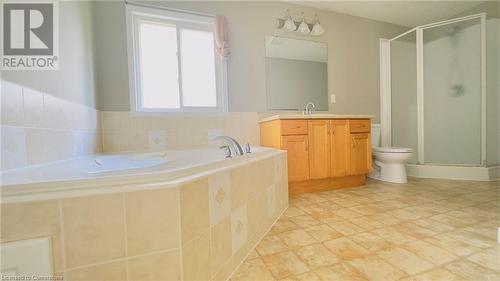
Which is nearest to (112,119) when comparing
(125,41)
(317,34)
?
(125,41)

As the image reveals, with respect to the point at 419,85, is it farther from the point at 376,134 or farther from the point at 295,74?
the point at 295,74

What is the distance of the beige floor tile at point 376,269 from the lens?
0.86m

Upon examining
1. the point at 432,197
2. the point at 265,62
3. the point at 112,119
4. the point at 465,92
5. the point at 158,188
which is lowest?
the point at 432,197

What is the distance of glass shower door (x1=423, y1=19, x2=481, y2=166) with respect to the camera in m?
2.59

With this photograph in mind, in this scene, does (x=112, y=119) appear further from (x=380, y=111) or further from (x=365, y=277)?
(x=380, y=111)

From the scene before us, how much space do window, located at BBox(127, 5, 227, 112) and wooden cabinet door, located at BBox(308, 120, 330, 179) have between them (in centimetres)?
99

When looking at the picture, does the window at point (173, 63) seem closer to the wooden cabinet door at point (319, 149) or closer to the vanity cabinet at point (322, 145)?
the vanity cabinet at point (322, 145)

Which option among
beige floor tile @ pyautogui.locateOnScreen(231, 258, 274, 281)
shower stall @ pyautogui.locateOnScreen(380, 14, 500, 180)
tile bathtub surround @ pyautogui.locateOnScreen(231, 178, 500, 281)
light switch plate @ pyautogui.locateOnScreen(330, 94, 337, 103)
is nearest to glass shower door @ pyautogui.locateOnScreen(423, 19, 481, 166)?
shower stall @ pyautogui.locateOnScreen(380, 14, 500, 180)

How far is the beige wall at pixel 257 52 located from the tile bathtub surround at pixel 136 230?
1.68m

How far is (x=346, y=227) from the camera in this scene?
1.33 meters

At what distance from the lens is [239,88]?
235cm

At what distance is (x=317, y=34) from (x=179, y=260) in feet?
9.34

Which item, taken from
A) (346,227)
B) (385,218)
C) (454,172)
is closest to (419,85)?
(454,172)

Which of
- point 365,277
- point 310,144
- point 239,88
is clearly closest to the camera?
point 365,277
